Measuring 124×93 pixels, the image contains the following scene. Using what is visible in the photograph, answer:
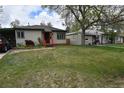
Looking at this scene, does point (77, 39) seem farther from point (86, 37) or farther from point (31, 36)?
point (31, 36)

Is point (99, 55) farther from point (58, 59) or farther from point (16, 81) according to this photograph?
point (16, 81)

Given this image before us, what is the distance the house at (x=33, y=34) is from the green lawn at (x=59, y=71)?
412 inches

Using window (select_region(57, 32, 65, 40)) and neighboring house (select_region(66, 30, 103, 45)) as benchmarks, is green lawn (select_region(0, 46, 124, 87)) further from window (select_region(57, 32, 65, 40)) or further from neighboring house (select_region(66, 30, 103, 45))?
neighboring house (select_region(66, 30, 103, 45))

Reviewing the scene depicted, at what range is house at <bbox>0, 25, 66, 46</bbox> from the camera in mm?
26469

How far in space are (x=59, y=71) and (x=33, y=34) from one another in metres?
17.0

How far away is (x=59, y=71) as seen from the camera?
1145 centimetres

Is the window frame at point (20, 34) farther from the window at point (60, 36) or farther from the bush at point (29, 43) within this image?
the window at point (60, 36)

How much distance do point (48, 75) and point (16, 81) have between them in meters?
1.54

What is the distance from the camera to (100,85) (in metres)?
10.3

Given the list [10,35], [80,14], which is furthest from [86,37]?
[10,35]

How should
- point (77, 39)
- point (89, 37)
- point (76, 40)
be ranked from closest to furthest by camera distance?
point (77, 39) → point (76, 40) → point (89, 37)

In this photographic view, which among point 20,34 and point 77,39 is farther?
point 77,39

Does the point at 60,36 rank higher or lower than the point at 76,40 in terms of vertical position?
higher
